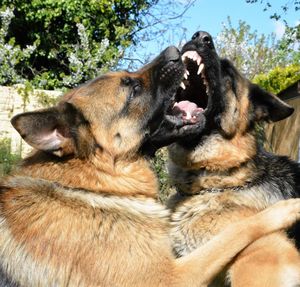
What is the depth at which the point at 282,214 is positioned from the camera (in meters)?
3.88

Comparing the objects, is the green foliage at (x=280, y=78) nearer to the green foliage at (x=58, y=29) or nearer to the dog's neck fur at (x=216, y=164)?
the green foliage at (x=58, y=29)

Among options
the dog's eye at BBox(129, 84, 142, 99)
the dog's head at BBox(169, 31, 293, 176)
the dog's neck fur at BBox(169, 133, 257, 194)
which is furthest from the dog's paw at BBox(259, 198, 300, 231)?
the dog's eye at BBox(129, 84, 142, 99)

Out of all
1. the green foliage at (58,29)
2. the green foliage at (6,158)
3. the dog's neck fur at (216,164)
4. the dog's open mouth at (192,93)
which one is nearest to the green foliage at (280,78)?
the green foliage at (58,29)

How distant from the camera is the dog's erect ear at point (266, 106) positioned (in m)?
4.80

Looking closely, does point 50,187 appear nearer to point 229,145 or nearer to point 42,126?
point 42,126

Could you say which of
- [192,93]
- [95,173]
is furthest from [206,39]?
[95,173]

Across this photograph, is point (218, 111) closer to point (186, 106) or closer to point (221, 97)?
point (221, 97)

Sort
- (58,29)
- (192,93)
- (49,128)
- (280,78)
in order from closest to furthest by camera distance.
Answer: (49,128) → (192,93) → (280,78) → (58,29)

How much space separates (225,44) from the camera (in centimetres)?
2272

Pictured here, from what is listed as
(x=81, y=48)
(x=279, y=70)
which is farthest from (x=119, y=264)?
(x=279, y=70)

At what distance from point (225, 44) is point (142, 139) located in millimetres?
19241

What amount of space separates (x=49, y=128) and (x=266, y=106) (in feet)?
7.01

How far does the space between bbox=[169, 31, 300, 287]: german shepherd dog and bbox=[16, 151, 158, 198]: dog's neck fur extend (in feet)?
1.71

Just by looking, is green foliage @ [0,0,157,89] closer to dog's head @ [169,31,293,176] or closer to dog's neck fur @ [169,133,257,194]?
dog's head @ [169,31,293,176]
